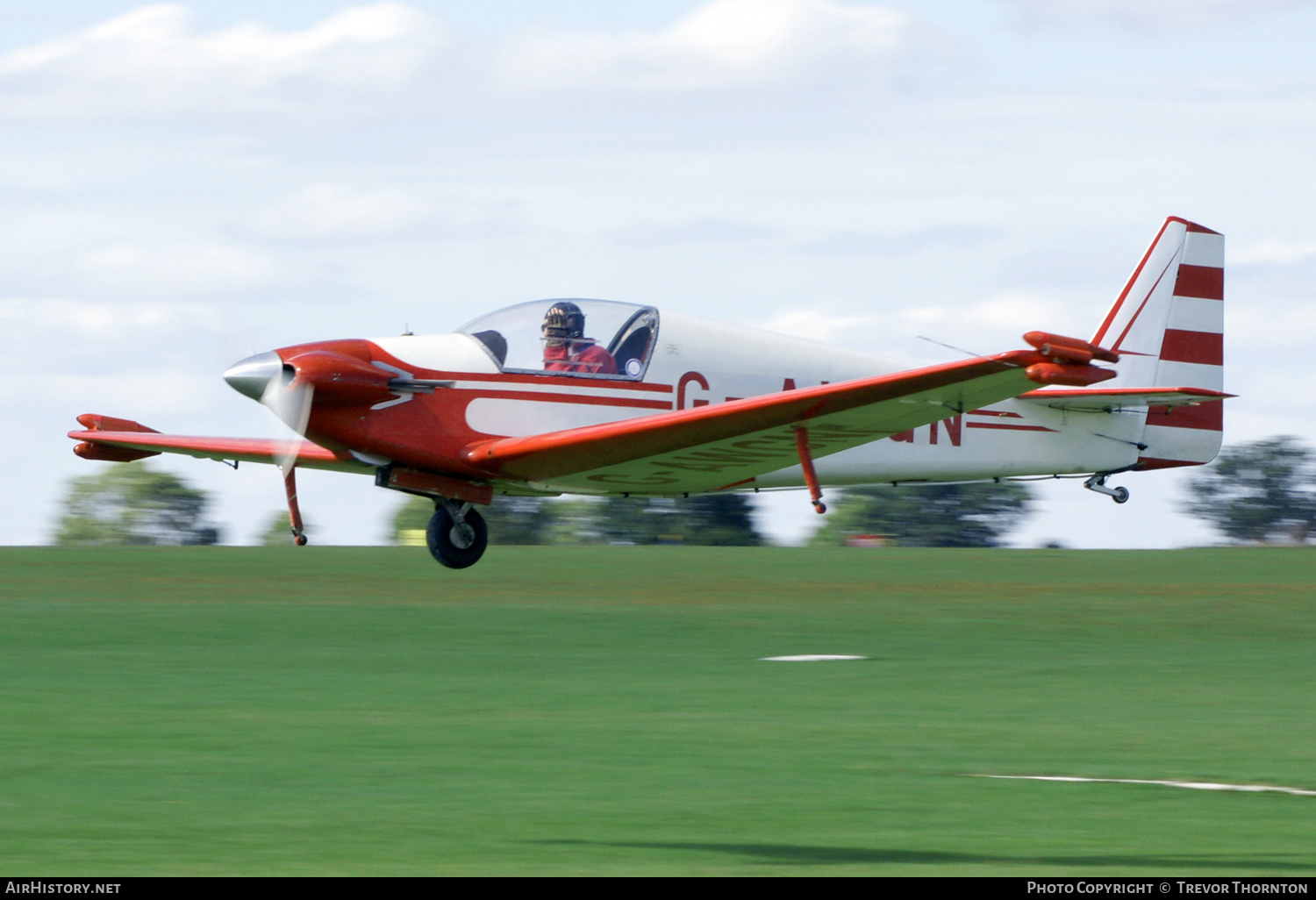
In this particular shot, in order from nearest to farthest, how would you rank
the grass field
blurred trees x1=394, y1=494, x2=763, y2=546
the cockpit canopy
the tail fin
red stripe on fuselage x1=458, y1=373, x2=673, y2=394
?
the grass field → red stripe on fuselage x1=458, y1=373, x2=673, y2=394 → the cockpit canopy → the tail fin → blurred trees x1=394, y1=494, x2=763, y2=546

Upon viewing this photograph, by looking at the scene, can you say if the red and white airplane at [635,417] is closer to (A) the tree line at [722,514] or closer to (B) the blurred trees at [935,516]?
(A) the tree line at [722,514]

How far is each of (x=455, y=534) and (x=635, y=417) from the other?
2.49 meters

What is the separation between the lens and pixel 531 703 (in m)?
10.6

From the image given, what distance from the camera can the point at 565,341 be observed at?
15570mm

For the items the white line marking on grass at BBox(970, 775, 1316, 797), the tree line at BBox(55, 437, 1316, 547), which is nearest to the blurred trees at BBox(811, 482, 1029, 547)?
the tree line at BBox(55, 437, 1316, 547)

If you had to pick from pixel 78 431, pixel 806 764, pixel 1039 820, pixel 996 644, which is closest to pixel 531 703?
pixel 806 764

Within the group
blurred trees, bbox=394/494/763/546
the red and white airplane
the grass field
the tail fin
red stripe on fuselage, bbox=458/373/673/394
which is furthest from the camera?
blurred trees, bbox=394/494/763/546

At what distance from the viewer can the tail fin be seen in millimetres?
18938

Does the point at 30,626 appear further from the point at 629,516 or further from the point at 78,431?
the point at 629,516

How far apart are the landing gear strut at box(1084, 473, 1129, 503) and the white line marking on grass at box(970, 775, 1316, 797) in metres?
10.4

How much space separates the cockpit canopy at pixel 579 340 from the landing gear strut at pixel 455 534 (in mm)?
1952

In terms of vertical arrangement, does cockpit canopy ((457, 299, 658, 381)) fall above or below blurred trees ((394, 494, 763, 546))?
above

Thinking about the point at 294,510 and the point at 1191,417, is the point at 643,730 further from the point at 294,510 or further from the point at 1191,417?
the point at 1191,417

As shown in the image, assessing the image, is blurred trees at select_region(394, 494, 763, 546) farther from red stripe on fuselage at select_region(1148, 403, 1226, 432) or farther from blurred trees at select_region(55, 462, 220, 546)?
red stripe on fuselage at select_region(1148, 403, 1226, 432)
